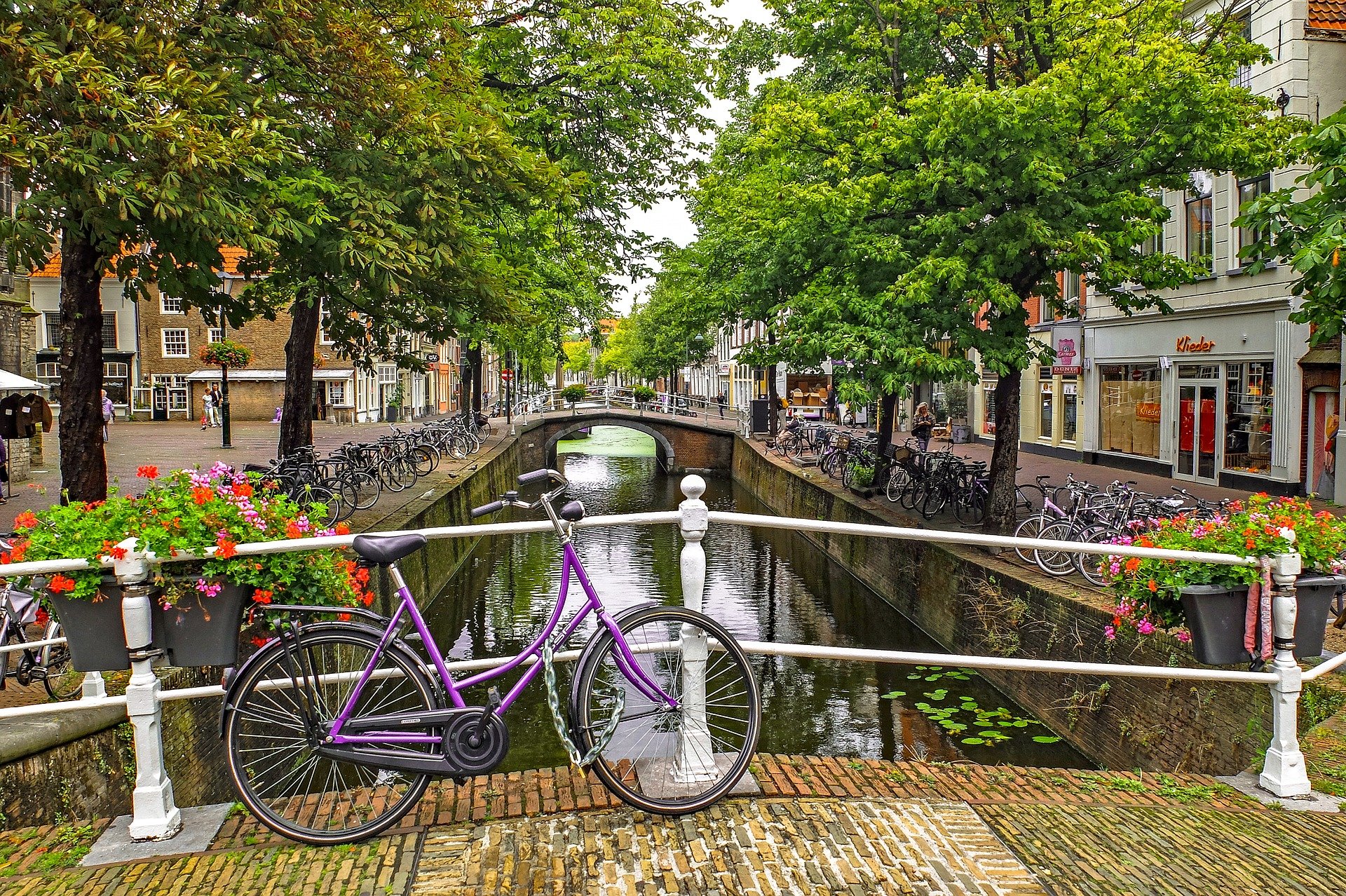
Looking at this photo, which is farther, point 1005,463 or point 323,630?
point 1005,463

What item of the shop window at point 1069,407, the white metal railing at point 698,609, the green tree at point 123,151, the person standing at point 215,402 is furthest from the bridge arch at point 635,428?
the white metal railing at point 698,609

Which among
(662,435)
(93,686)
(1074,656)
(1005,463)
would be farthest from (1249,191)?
(662,435)

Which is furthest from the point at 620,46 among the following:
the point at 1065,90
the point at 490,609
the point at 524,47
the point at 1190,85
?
the point at 490,609

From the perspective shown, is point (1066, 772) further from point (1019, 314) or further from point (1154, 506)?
point (1019, 314)

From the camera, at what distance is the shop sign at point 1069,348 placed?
2608 cm

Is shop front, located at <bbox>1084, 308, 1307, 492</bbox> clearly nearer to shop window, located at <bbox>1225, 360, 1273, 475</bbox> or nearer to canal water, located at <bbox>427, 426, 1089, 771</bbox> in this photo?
shop window, located at <bbox>1225, 360, 1273, 475</bbox>

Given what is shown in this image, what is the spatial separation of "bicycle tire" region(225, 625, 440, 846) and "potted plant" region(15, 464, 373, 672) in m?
0.21

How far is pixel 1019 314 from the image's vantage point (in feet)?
43.2

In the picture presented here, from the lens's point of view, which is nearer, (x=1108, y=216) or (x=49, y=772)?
(x=49, y=772)

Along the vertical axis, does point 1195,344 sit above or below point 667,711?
above

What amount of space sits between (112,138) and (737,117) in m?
21.7

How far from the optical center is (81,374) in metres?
8.96

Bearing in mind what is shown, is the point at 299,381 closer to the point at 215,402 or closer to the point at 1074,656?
the point at 1074,656

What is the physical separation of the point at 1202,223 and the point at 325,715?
69.6ft
